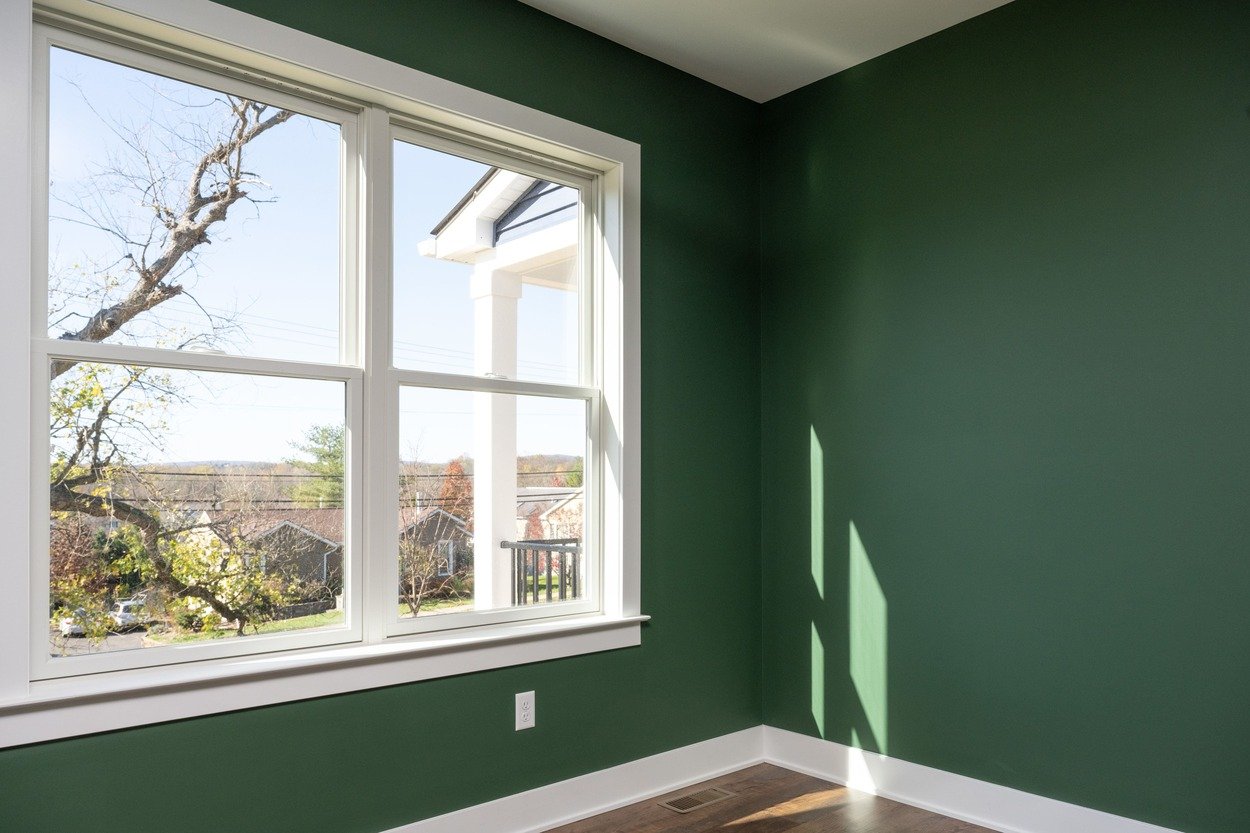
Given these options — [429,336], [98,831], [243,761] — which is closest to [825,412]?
[429,336]

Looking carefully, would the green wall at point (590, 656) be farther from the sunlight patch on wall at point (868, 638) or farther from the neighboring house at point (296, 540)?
the sunlight patch on wall at point (868, 638)

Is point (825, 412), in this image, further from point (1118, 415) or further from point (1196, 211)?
point (1196, 211)

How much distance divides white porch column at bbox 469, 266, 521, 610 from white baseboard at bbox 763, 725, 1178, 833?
1375mm

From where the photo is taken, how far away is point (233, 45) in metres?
2.43

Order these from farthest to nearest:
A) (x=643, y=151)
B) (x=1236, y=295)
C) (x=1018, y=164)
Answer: (x=643, y=151), (x=1018, y=164), (x=1236, y=295)

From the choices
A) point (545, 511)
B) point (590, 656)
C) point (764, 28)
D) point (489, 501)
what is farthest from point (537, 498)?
point (764, 28)

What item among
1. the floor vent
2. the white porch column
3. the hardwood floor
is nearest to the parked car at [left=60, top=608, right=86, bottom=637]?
the white porch column

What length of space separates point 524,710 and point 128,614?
47.7 inches

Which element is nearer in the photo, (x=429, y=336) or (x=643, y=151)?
(x=429, y=336)

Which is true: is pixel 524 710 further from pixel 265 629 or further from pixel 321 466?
pixel 321 466

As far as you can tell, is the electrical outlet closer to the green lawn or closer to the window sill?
the window sill

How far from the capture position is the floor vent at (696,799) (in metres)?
3.19

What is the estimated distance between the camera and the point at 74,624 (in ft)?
7.37

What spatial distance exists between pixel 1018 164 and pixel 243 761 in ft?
9.60
